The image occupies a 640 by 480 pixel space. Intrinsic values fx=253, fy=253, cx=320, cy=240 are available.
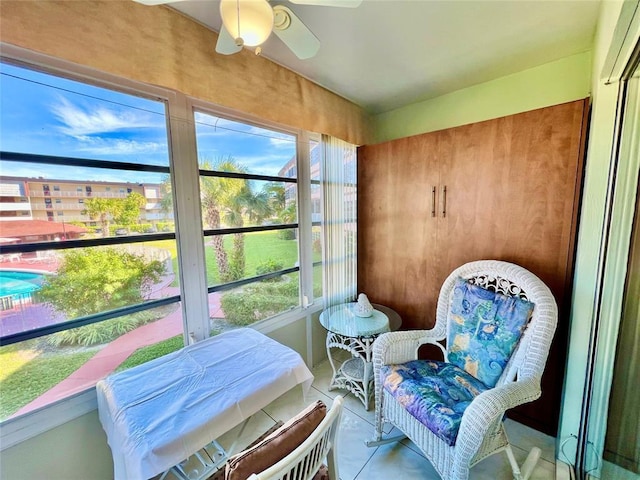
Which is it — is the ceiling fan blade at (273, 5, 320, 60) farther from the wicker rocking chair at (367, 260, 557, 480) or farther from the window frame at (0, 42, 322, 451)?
the wicker rocking chair at (367, 260, 557, 480)

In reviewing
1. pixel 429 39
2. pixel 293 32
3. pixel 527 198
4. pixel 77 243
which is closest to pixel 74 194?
pixel 77 243

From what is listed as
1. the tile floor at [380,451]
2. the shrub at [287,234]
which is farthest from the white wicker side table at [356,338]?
the shrub at [287,234]

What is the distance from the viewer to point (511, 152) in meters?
1.65

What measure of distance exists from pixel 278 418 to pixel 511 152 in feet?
7.86

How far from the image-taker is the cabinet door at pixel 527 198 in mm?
1492

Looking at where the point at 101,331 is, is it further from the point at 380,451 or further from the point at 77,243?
the point at 380,451

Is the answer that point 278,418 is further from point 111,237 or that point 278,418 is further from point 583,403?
point 583,403

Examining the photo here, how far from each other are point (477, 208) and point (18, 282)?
2.57 metres

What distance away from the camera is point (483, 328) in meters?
1.52

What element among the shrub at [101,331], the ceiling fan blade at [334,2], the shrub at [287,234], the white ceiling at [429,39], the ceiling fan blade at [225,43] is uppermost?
the white ceiling at [429,39]

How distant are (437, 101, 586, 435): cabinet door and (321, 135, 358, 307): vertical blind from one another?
846 mm

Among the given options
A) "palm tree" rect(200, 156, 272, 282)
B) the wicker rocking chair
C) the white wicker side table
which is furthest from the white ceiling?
the white wicker side table

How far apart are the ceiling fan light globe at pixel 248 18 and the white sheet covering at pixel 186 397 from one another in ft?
4.80

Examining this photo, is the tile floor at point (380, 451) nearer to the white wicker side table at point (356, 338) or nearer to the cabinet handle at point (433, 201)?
the white wicker side table at point (356, 338)
